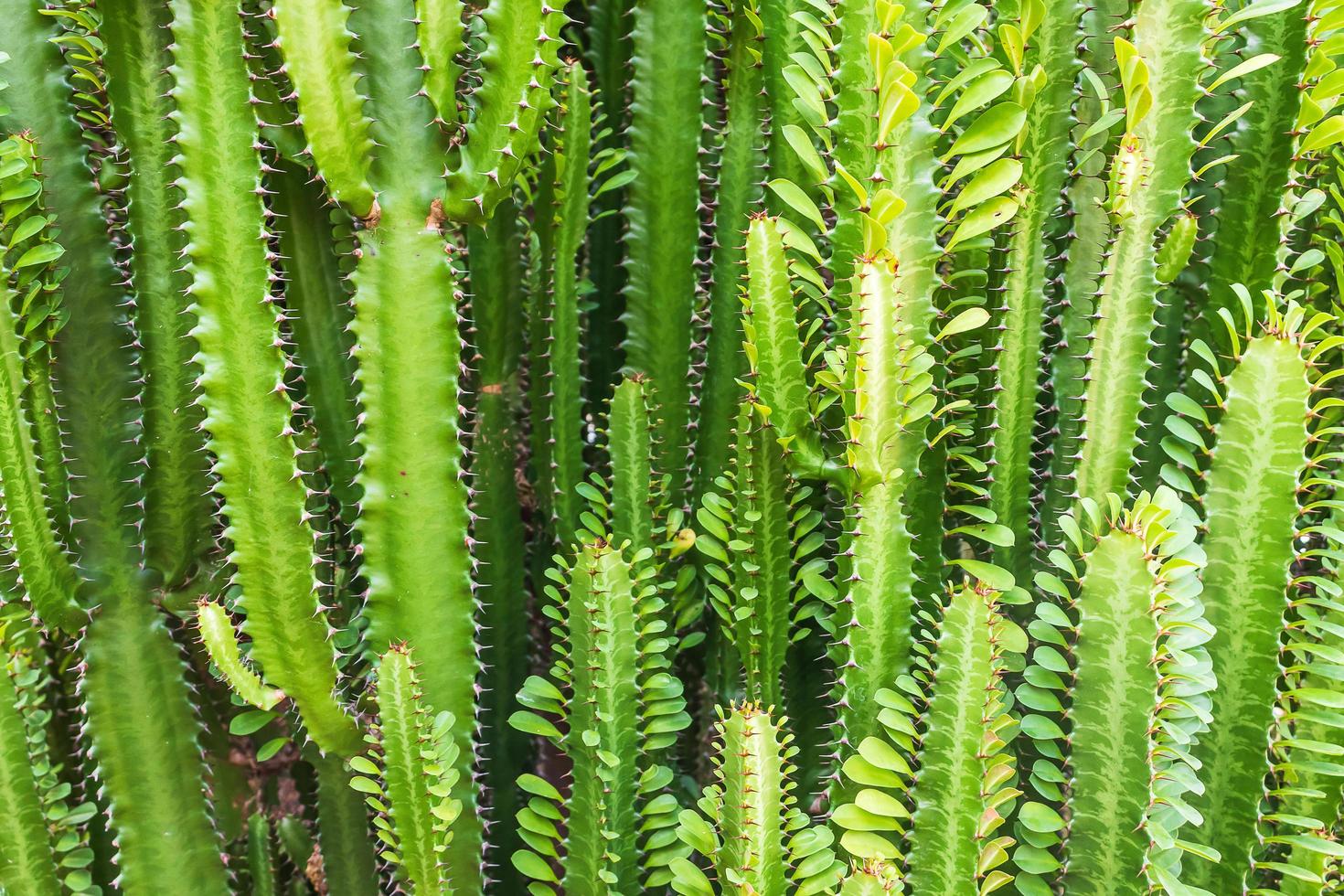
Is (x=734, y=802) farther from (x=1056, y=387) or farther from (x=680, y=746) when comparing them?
(x=1056, y=387)

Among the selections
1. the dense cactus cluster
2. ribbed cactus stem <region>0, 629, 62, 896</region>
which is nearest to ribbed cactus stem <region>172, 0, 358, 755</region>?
the dense cactus cluster

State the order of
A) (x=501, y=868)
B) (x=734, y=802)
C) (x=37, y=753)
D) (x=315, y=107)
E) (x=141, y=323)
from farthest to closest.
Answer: (x=501, y=868), (x=37, y=753), (x=141, y=323), (x=315, y=107), (x=734, y=802)

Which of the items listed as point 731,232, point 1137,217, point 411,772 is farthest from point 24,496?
point 1137,217

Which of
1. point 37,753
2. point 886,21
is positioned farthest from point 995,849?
point 37,753

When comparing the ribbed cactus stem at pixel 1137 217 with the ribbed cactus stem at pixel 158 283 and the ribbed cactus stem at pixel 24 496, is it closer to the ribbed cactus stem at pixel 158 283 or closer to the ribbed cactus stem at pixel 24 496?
the ribbed cactus stem at pixel 158 283

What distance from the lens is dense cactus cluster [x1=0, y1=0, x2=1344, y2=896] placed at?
4.52ft

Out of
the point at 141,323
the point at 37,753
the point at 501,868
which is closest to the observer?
the point at 141,323

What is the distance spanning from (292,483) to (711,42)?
1.24m

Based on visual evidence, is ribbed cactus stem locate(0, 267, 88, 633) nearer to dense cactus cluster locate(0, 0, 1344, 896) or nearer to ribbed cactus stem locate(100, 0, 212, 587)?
dense cactus cluster locate(0, 0, 1344, 896)

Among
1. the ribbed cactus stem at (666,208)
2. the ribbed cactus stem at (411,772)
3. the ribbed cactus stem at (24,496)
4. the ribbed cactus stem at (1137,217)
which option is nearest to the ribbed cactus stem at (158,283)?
the ribbed cactus stem at (24,496)

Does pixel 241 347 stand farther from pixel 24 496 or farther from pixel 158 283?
pixel 24 496

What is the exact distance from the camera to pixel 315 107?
152 centimetres

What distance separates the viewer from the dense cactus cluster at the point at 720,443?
1.38 m

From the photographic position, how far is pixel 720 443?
188 cm
